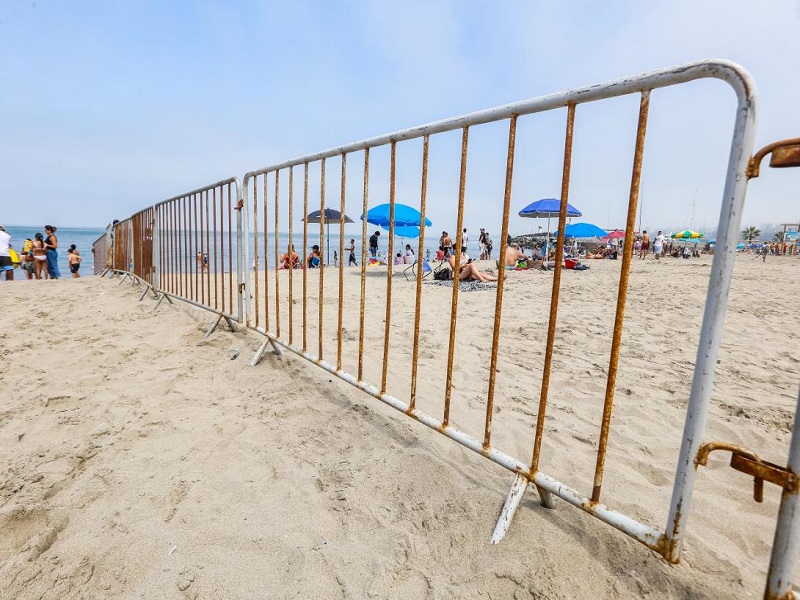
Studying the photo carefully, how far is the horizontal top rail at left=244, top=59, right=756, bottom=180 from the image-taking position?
3.82 ft

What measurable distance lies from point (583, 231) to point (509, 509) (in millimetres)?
21403

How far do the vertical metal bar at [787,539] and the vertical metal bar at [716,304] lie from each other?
0.20 meters

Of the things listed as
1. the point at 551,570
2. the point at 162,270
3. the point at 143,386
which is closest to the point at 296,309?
the point at 162,270

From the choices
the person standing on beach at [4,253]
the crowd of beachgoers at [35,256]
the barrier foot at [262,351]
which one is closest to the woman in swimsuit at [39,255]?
the crowd of beachgoers at [35,256]

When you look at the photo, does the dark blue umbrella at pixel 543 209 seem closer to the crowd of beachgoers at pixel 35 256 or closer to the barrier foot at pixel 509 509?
the barrier foot at pixel 509 509

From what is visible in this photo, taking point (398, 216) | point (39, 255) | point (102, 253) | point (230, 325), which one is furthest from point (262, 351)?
point (102, 253)

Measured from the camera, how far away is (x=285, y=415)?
2.65 m

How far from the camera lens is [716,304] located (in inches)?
47.5

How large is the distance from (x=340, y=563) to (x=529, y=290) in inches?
297

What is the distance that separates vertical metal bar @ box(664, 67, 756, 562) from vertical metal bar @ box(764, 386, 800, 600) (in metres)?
0.20

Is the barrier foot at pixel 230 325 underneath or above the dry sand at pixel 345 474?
above

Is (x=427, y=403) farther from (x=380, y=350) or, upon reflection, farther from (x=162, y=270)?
(x=162, y=270)

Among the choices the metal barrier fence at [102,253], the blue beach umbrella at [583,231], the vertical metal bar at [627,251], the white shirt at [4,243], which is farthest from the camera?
the blue beach umbrella at [583,231]

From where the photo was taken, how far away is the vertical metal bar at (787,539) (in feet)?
3.52
